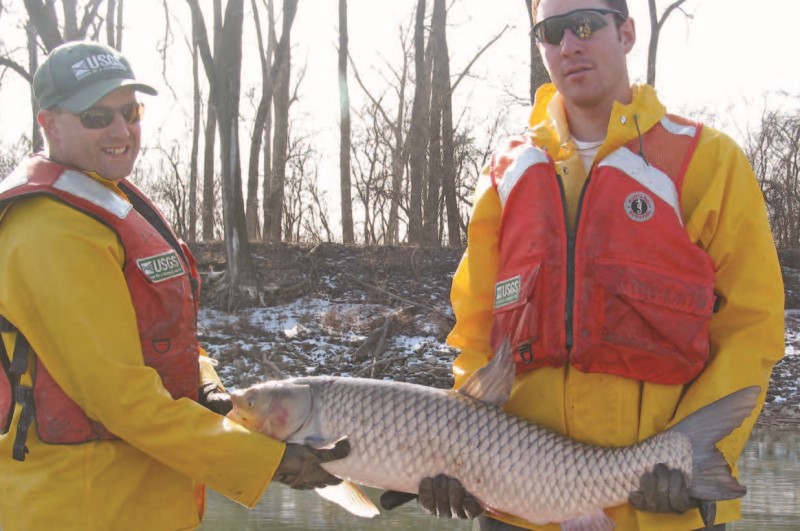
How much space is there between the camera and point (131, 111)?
333 cm

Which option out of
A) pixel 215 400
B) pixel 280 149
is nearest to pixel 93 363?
pixel 215 400

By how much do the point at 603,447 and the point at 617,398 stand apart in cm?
18

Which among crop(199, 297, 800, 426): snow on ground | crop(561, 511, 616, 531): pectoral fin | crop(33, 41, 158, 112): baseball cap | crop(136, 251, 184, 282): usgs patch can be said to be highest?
crop(33, 41, 158, 112): baseball cap

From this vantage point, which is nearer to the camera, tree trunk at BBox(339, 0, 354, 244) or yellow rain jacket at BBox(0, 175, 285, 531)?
yellow rain jacket at BBox(0, 175, 285, 531)

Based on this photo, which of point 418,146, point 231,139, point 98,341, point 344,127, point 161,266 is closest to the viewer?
point 98,341

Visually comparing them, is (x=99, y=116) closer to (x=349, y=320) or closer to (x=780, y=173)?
(x=349, y=320)

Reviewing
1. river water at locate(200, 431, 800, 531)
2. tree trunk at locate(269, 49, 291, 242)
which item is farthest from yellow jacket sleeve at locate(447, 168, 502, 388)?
tree trunk at locate(269, 49, 291, 242)

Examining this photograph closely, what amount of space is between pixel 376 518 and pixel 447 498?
3.67 meters

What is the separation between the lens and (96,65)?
324 cm

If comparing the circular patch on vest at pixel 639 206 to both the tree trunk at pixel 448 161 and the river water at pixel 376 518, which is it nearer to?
the river water at pixel 376 518

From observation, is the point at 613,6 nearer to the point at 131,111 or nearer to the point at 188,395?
the point at 131,111

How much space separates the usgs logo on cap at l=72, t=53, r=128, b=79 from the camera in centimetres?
319

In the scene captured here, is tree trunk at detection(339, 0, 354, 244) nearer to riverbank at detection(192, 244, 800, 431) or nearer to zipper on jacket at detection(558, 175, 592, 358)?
riverbank at detection(192, 244, 800, 431)

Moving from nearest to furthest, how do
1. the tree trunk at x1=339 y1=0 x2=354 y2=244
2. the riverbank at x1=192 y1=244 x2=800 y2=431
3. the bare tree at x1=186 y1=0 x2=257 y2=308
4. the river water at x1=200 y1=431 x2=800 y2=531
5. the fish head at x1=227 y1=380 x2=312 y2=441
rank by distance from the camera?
the fish head at x1=227 y1=380 x2=312 y2=441
the river water at x1=200 y1=431 x2=800 y2=531
the riverbank at x1=192 y1=244 x2=800 y2=431
the bare tree at x1=186 y1=0 x2=257 y2=308
the tree trunk at x1=339 y1=0 x2=354 y2=244
